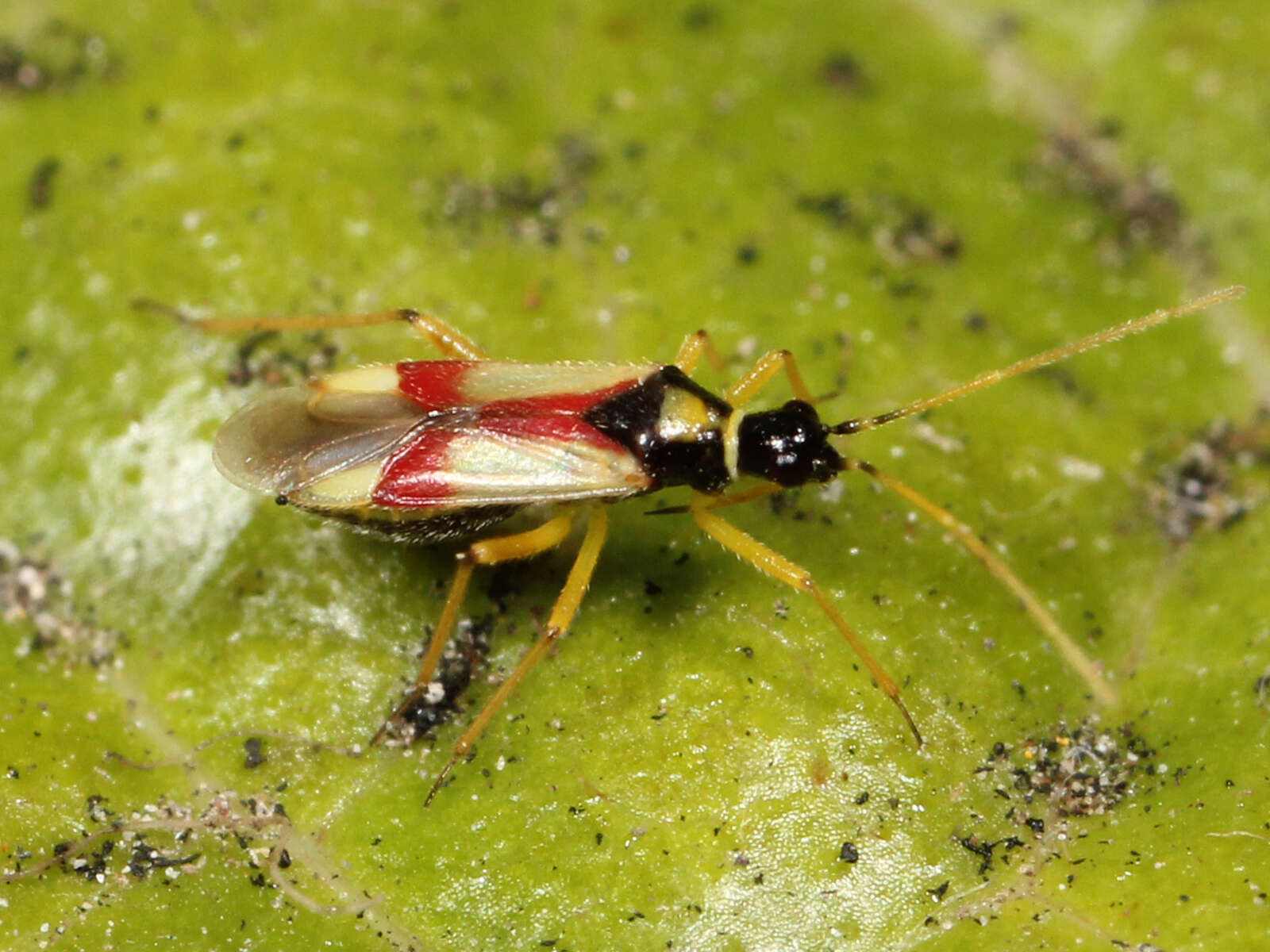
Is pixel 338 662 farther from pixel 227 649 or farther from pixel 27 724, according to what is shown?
pixel 27 724

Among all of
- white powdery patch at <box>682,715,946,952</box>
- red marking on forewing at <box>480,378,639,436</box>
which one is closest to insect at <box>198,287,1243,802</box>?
red marking on forewing at <box>480,378,639,436</box>

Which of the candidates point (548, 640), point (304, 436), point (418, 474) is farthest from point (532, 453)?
point (304, 436)

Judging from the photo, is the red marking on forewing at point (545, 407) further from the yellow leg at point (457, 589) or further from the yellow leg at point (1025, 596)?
the yellow leg at point (1025, 596)

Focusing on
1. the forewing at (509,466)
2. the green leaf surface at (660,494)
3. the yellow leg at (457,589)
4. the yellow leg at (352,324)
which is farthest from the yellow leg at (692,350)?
the yellow leg at (457,589)

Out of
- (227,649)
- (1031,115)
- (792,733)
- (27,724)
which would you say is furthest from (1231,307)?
(27,724)

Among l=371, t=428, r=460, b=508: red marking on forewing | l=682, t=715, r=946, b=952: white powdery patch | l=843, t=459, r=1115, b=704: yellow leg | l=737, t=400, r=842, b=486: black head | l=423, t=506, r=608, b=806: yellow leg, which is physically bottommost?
l=682, t=715, r=946, b=952: white powdery patch

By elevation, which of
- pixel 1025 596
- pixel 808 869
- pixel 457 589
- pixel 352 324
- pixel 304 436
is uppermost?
pixel 352 324

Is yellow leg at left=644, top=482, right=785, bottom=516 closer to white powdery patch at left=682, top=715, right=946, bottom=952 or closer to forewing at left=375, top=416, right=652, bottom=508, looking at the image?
forewing at left=375, top=416, right=652, bottom=508

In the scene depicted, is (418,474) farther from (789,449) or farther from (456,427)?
(789,449)
